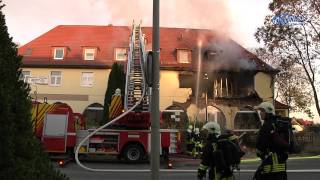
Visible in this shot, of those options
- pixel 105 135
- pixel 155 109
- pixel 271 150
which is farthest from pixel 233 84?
pixel 271 150

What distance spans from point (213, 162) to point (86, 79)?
1492 inches

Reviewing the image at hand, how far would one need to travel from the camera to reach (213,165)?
286 inches

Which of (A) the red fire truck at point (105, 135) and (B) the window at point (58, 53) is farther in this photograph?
(B) the window at point (58, 53)

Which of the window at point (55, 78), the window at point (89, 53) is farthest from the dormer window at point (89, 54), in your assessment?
the window at point (55, 78)

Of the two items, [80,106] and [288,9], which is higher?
[288,9]

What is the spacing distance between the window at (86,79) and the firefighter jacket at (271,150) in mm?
38129

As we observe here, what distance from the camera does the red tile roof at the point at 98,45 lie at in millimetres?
43750

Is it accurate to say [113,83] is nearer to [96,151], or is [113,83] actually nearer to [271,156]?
[96,151]

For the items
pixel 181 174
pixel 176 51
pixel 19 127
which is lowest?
pixel 181 174

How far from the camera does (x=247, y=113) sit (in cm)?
4150

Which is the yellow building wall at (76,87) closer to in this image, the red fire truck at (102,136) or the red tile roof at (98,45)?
the red tile roof at (98,45)

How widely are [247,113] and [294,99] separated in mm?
16355

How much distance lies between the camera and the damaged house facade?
4128 cm

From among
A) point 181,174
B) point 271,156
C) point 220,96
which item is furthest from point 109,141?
point 220,96
